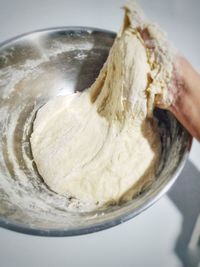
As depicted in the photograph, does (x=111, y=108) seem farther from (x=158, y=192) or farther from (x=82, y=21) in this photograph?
(x=82, y=21)

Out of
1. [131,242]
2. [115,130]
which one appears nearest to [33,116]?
[115,130]

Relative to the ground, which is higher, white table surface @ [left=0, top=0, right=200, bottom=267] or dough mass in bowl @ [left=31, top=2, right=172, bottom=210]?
dough mass in bowl @ [left=31, top=2, right=172, bottom=210]

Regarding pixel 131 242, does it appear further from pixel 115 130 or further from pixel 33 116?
pixel 33 116

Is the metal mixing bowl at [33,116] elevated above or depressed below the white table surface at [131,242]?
above

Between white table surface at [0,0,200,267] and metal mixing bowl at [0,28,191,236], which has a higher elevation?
metal mixing bowl at [0,28,191,236]

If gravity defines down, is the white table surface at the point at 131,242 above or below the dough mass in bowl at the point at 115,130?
below
